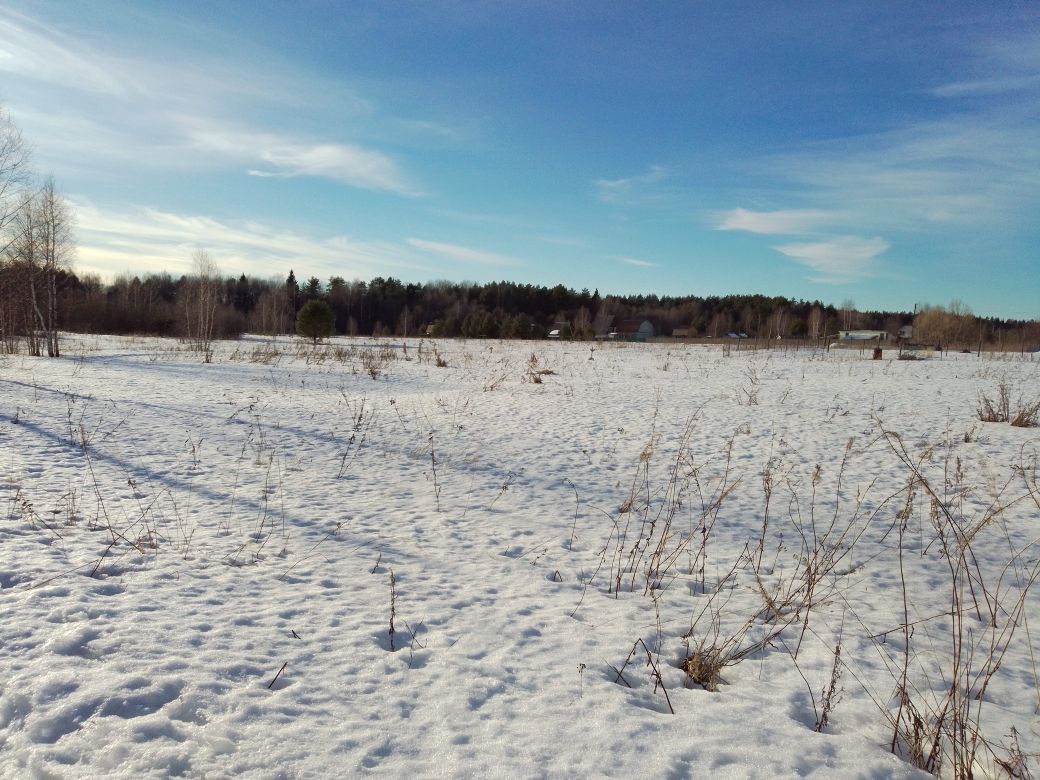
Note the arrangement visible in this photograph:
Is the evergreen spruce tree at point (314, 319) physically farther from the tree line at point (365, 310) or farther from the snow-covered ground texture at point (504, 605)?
the snow-covered ground texture at point (504, 605)

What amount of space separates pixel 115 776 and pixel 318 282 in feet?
275

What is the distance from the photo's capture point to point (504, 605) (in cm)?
370

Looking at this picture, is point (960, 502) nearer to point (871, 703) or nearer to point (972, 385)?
point (871, 703)

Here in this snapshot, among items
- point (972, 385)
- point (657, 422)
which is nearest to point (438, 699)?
point (657, 422)

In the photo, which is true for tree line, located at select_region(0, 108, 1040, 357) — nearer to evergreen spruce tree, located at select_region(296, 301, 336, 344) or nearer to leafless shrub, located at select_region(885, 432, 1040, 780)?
evergreen spruce tree, located at select_region(296, 301, 336, 344)

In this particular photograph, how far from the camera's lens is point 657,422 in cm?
999

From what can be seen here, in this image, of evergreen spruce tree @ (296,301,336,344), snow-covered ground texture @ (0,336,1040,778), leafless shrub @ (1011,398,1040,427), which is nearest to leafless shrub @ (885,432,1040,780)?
snow-covered ground texture @ (0,336,1040,778)

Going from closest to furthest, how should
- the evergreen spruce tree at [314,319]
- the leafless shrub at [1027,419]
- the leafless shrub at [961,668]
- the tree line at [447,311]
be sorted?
1. the leafless shrub at [961,668]
2. the leafless shrub at [1027,419]
3. the evergreen spruce tree at [314,319]
4. the tree line at [447,311]

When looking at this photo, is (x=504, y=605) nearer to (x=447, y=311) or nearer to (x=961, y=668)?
(x=961, y=668)

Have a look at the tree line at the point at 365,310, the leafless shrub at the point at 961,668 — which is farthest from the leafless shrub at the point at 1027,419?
the tree line at the point at 365,310

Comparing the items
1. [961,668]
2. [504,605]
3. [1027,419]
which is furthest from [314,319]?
[961,668]

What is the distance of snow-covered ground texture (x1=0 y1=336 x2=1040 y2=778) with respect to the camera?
2.32 meters

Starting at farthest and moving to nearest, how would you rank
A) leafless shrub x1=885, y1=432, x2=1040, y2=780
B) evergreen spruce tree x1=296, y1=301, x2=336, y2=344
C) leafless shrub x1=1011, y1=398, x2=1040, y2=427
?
evergreen spruce tree x1=296, y1=301, x2=336, y2=344 → leafless shrub x1=1011, y1=398, x2=1040, y2=427 → leafless shrub x1=885, y1=432, x2=1040, y2=780

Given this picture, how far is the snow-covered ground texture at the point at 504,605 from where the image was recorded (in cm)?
232
